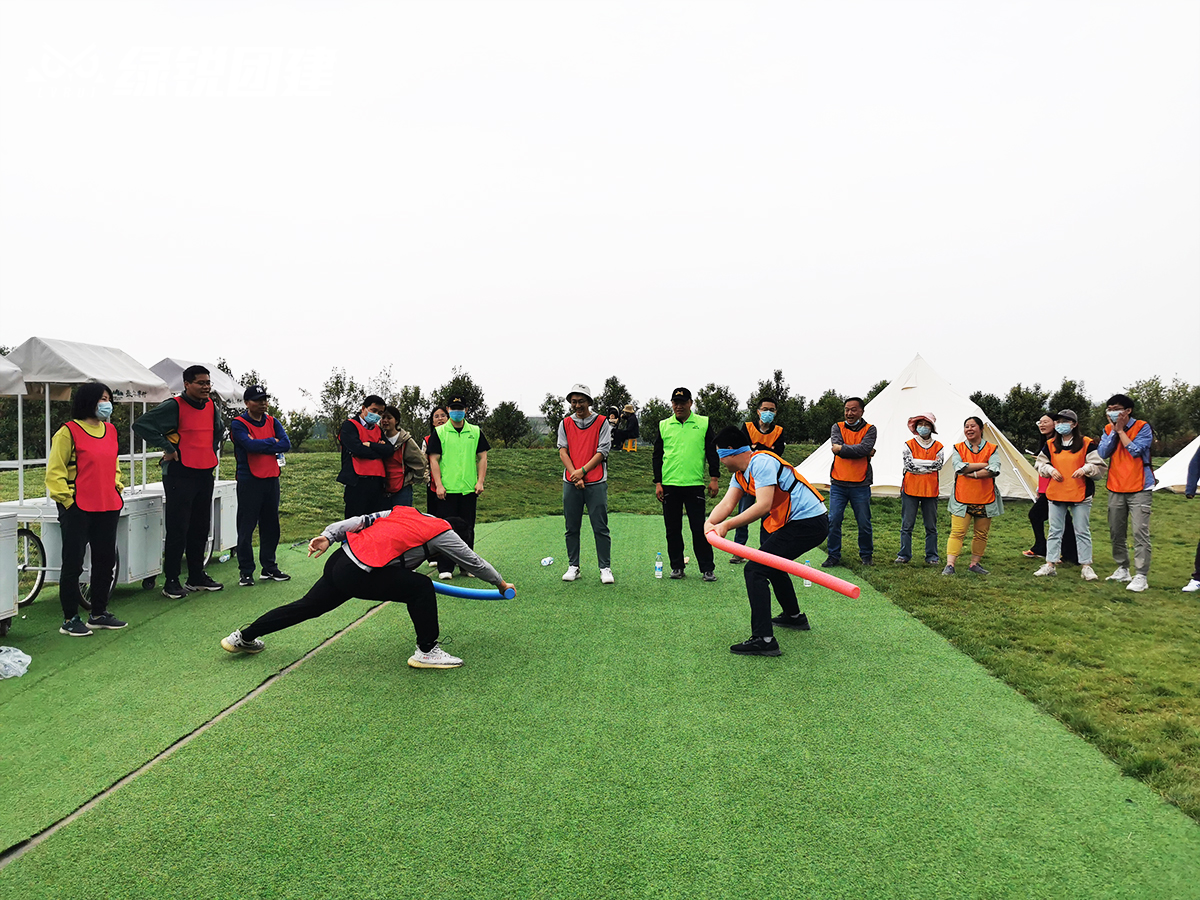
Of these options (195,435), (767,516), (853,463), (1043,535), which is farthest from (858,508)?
(195,435)

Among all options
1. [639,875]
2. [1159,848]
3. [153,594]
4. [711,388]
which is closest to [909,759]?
[1159,848]

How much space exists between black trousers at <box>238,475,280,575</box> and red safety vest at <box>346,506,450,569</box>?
3089 millimetres

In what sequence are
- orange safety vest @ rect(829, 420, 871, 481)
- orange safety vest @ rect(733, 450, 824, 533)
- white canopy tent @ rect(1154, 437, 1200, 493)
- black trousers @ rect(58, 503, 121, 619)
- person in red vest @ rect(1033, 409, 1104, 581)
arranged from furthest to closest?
white canopy tent @ rect(1154, 437, 1200, 493) → orange safety vest @ rect(829, 420, 871, 481) → person in red vest @ rect(1033, 409, 1104, 581) → black trousers @ rect(58, 503, 121, 619) → orange safety vest @ rect(733, 450, 824, 533)

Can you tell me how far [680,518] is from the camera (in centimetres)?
696

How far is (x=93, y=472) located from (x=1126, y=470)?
934 centimetres

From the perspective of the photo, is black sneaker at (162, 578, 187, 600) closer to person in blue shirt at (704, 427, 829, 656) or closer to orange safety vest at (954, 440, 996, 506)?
person in blue shirt at (704, 427, 829, 656)

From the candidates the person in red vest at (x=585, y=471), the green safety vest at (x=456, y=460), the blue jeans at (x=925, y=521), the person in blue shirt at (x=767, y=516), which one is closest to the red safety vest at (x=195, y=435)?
→ the green safety vest at (x=456, y=460)

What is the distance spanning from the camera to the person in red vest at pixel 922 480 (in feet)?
26.2

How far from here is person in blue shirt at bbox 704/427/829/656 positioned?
183 inches

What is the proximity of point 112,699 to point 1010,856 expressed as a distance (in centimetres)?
449

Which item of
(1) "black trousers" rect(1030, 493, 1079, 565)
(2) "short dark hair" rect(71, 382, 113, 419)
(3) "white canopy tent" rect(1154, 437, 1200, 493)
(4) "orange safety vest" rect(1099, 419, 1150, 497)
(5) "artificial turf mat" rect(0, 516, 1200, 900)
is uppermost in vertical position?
(2) "short dark hair" rect(71, 382, 113, 419)

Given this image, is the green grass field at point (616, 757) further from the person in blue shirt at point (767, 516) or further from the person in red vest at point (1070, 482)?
the person in red vest at point (1070, 482)

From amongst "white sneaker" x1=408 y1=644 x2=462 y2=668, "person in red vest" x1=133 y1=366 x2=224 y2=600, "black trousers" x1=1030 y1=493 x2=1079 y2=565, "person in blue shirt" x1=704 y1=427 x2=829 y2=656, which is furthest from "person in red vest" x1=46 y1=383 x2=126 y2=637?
"black trousers" x1=1030 y1=493 x2=1079 y2=565

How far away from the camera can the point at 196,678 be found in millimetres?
4340
